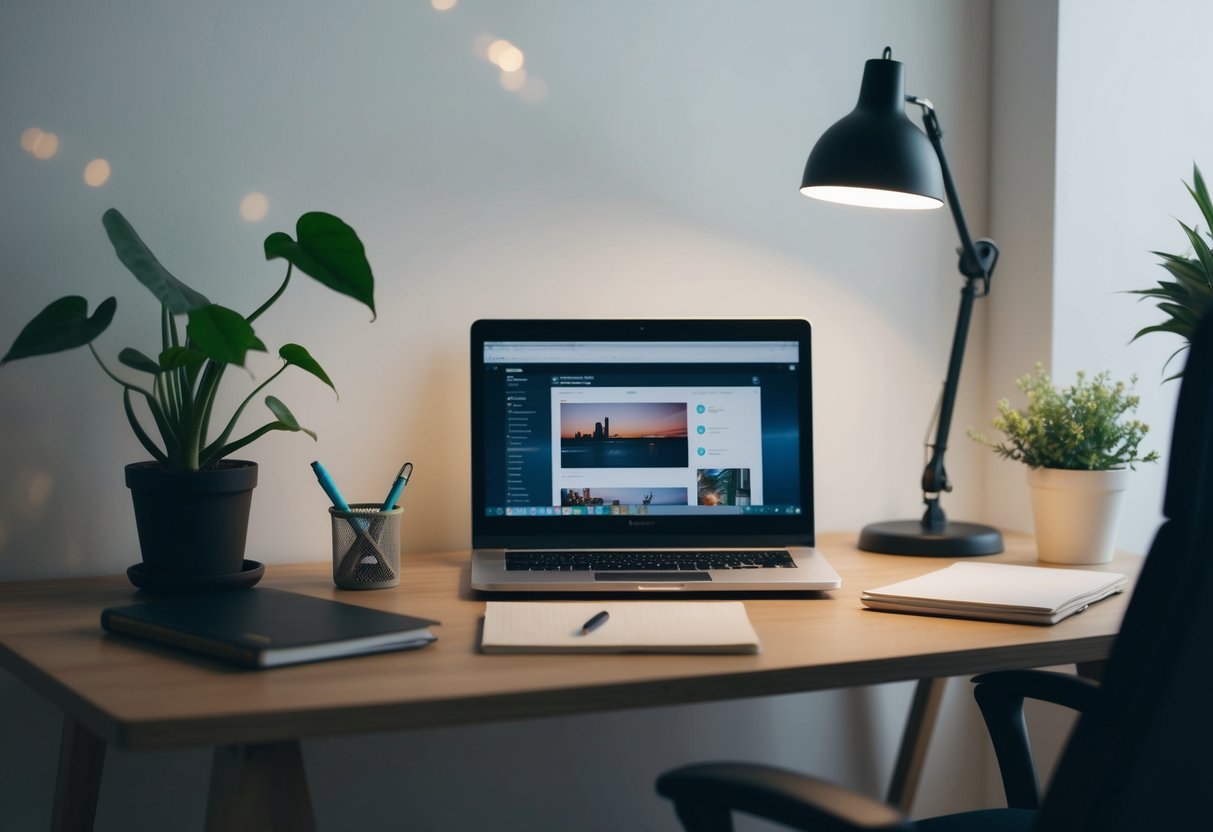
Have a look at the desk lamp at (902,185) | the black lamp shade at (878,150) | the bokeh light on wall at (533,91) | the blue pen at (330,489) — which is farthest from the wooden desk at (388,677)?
the bokeh light on wall at (533,91)

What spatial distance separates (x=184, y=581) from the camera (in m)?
1.30

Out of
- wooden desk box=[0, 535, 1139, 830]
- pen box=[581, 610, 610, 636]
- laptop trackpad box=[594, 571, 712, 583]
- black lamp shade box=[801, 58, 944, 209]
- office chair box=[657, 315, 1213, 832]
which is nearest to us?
office chair box=[657, 315, 1213, 832]

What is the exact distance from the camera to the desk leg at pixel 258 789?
3.05 ft

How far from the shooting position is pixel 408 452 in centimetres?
164

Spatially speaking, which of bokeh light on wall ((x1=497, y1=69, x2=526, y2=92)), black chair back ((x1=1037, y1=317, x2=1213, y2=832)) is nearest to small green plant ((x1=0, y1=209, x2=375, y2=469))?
bokeh light on wall ((x1=497, y1=69, x2=526, y2=92))

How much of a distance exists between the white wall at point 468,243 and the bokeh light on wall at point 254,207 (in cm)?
1

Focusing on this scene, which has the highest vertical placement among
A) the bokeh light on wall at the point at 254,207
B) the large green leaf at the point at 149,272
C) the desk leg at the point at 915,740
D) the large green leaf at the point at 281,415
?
the bokeh light on wall at the point at 254,207

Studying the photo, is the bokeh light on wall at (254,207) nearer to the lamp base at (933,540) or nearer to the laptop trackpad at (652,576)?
the laptop trackpad at (652,576)

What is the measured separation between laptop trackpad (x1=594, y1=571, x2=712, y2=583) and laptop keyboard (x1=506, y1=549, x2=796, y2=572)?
2 centimetres

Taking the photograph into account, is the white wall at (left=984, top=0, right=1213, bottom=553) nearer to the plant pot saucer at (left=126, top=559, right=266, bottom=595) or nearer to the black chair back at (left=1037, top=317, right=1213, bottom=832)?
the black chair back at (left=1037, top=317, right=1213, bottom=832)

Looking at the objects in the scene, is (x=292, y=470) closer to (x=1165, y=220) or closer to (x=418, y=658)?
(x=418, y=658)

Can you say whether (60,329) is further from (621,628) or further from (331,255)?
(621,628)

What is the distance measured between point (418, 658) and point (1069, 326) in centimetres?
126

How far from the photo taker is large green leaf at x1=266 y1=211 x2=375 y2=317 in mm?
1248
